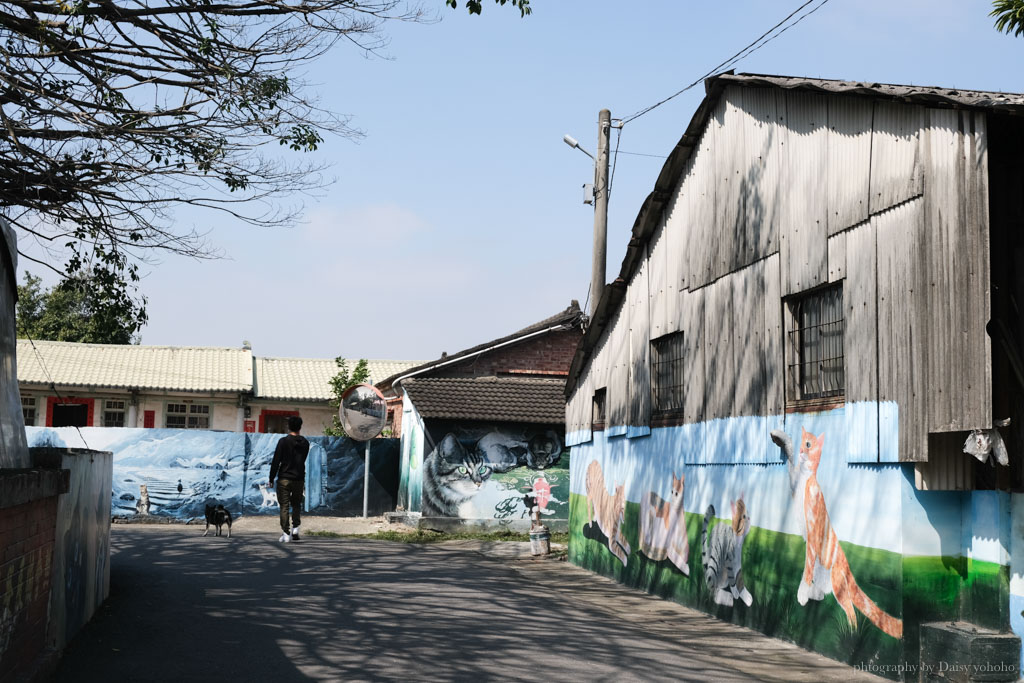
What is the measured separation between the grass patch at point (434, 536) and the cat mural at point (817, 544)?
11.3 metres

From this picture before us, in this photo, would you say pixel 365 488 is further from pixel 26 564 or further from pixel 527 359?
pixel 26 564

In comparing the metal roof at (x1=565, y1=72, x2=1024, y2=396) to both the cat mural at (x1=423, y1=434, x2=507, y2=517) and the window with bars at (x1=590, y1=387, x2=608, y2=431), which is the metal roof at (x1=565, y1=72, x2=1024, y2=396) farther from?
the cat mural at (x1=423, y1=434, x2=507, y2=517)

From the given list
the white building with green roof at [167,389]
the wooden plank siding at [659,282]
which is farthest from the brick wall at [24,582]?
the white building with green roof at [167,389]

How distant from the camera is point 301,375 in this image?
39531mm

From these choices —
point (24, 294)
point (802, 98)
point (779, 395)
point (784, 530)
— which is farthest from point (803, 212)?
point (24, 294)

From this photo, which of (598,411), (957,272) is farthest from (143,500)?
(957,272)

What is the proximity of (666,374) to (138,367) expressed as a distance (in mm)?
28083

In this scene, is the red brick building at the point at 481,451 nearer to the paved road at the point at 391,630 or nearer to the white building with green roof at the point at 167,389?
the paved road at the point at 391,630

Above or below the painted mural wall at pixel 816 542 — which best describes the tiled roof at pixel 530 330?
above

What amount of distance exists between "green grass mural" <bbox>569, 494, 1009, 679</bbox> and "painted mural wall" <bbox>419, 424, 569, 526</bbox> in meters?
9.95

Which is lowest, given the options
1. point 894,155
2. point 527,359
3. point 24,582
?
point 24,582

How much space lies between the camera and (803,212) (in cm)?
968

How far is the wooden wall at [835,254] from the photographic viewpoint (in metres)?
7.39

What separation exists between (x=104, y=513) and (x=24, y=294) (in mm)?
35742
